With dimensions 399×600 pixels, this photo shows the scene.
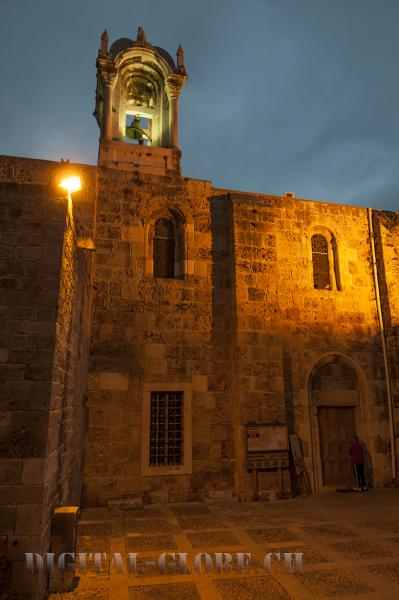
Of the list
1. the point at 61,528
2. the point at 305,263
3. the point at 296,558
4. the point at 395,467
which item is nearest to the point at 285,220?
the point at 305,263

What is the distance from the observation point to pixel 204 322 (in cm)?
1023

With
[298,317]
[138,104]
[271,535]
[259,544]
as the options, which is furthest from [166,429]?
[138,104]

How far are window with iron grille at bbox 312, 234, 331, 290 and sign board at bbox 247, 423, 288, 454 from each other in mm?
3997

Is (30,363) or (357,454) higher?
(30,363)

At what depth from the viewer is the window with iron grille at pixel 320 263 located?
11.5 meters

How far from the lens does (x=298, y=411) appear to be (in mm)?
10273

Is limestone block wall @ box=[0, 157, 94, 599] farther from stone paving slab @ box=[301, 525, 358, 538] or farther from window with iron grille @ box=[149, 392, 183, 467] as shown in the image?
stone paving slab @ box=[301, 525, 358, 538]

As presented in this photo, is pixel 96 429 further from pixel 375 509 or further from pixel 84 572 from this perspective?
pixel 375 509

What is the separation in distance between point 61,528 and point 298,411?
266 inches

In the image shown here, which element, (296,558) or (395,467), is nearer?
(296,558)

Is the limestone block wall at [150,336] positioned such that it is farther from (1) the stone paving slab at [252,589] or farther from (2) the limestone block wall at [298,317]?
(1) the stone paving slab at [252,589]

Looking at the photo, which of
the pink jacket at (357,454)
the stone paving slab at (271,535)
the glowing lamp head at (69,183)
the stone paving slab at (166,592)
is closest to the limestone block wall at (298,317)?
the pink jacket at (357,454)

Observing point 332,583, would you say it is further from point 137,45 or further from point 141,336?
point 137,45

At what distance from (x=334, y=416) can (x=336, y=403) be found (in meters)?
0.34
